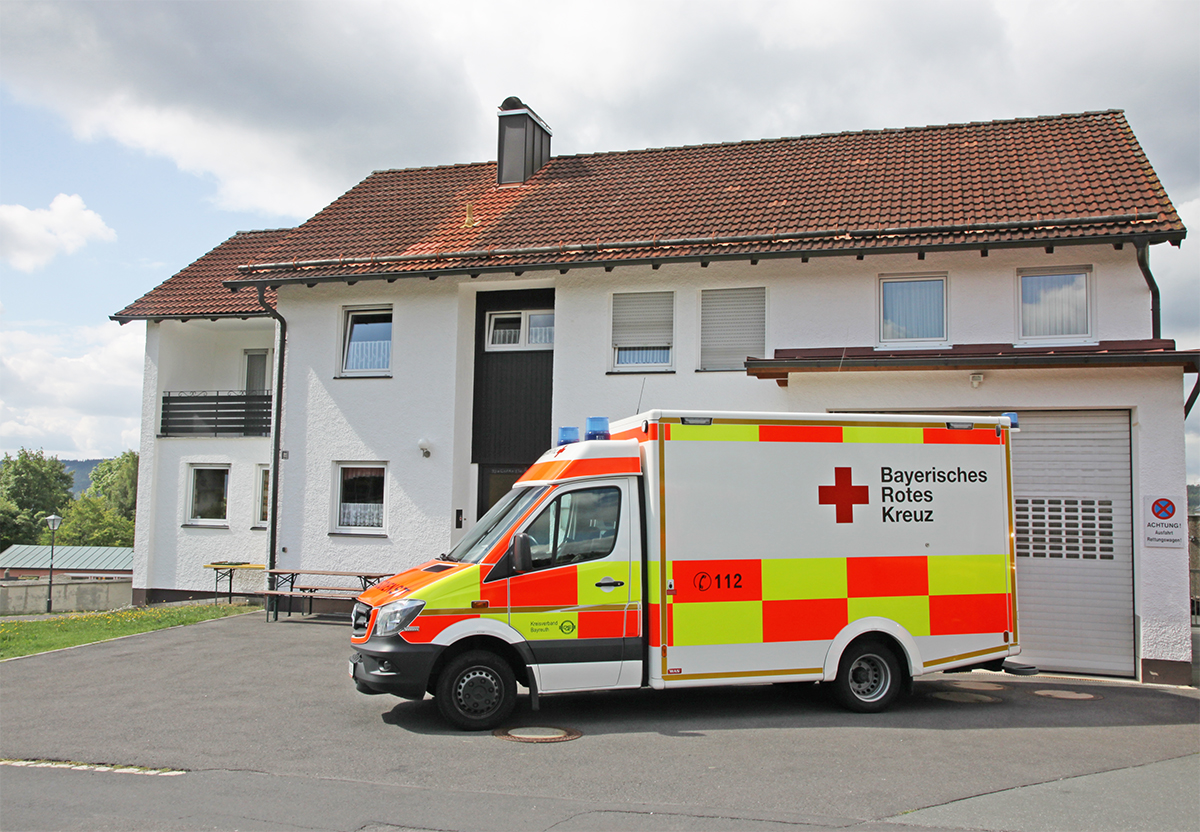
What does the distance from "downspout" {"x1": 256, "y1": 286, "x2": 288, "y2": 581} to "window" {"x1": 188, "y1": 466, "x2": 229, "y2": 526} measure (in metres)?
3.62

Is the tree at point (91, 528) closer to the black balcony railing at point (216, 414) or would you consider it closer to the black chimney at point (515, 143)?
the black balcony railing at point (216, 414)

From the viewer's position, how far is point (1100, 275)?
1207 centimetres

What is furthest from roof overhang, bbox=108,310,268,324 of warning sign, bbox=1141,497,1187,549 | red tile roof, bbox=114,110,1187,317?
warning sign, bbox=1141,497,1187,549

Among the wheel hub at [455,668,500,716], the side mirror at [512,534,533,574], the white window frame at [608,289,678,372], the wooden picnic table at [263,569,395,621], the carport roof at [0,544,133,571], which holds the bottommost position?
the carport roof at [0,544,133,571]

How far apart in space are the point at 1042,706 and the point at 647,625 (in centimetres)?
438

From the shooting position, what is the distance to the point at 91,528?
8181 centimetres

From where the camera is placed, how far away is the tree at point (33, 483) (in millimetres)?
83562

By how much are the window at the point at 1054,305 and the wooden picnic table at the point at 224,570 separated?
1361cm

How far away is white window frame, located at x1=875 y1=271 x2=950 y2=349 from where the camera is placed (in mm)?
12703

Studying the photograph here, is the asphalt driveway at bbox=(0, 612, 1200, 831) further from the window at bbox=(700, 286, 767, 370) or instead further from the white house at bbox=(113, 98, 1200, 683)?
the window at bbox=(700, 286, 767, 370)

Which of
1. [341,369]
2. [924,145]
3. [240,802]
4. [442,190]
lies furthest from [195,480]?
[924,145]

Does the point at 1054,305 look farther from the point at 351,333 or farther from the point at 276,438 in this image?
the point at 276,438

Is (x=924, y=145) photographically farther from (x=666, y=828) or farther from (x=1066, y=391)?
(x=666, y=828)

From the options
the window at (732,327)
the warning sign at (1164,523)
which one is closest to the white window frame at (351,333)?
the window at (732,327)
